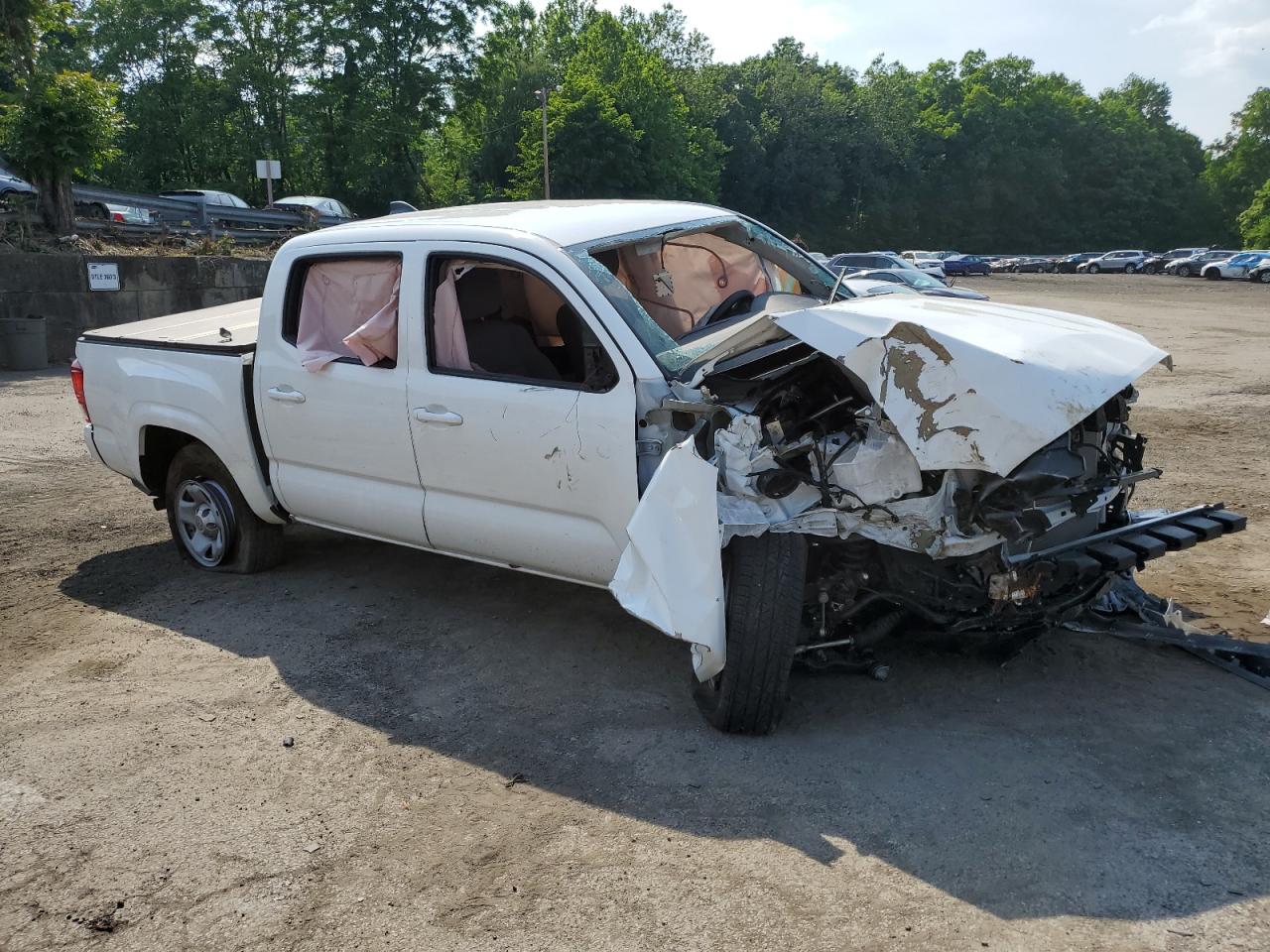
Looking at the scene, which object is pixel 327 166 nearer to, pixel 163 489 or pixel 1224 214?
pixel 163 489

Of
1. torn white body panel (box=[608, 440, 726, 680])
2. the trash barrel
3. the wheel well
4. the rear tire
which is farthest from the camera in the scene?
the trash barrel

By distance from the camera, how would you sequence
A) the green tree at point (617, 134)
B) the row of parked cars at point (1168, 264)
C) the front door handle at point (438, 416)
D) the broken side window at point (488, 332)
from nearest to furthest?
1. the front door handle at point (438, 416)
2. the broken side window at point (488, 332)
3. the row of parked cars at point (1168, 264)
4. the green tree at point (617, 134)

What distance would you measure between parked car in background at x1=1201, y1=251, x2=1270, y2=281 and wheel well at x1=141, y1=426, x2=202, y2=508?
53.3m

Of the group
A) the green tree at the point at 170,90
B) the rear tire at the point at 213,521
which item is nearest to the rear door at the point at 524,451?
the rear tire at the point at 213,521

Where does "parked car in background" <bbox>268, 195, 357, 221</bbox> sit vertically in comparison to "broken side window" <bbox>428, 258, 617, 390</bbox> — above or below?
above

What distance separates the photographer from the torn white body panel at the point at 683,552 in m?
3.66

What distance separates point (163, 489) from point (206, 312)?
124 cm

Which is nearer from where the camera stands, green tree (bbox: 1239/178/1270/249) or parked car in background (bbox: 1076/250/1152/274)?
parked car in background (bbox: 1076/250/1152/274)

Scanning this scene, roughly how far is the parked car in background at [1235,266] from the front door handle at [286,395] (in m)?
53.4

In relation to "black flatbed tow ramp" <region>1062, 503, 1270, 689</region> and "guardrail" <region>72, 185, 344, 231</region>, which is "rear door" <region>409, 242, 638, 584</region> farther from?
"guardrail" <region>72, 185, 344, 231</region>

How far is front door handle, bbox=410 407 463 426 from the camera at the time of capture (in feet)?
14.9

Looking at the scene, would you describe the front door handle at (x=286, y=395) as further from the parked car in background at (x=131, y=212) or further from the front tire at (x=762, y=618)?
the parked car in background at (x=131, y=212)

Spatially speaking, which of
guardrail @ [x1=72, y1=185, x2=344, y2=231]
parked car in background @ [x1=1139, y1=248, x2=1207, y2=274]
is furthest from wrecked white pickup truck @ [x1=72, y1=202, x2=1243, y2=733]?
parked car in background @ [x1=1139, y1=248, x2=1207, y2=274]

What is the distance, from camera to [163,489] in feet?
20.6
